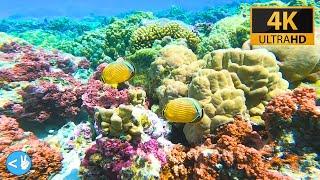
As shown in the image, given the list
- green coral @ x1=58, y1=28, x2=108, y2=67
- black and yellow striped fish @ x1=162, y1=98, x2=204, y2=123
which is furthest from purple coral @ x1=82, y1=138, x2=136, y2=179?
green coral @ x1=58, y1=28, x2=108, y2=67

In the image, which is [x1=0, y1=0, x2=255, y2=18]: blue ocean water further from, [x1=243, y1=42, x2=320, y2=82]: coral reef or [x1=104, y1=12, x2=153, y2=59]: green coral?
[x1=243, y1=42, x2=320, y2=82]: coral reef

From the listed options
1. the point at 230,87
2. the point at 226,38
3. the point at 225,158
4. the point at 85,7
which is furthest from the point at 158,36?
the point at 85,7

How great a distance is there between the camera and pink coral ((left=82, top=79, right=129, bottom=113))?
4929 mm

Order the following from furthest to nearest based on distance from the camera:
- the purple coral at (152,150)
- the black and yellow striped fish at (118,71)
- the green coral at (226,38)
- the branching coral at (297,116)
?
1. the green coral at (226,38)
2. the black and yellow striped fish at (118,71)
3. the purple coral at (152,150)
4. the branching coral at (297,116)

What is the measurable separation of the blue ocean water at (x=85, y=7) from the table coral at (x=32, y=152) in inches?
922

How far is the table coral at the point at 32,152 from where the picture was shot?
4926 millimetres

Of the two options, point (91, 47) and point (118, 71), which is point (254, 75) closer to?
point (118, 71)

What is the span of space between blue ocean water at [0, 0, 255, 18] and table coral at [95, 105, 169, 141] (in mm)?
24367

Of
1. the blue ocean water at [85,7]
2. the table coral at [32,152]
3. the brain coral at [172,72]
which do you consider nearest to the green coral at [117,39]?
the brain coral at [172,72]

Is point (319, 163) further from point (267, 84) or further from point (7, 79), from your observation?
point (7, 79)

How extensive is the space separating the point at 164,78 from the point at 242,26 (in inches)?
109

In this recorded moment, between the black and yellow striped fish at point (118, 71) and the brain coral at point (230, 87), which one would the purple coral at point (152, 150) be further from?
the black and yellow striped fish at point (118, 71)

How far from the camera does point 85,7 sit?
2977 inches

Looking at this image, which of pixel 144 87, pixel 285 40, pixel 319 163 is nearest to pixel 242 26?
pixel 285 40
